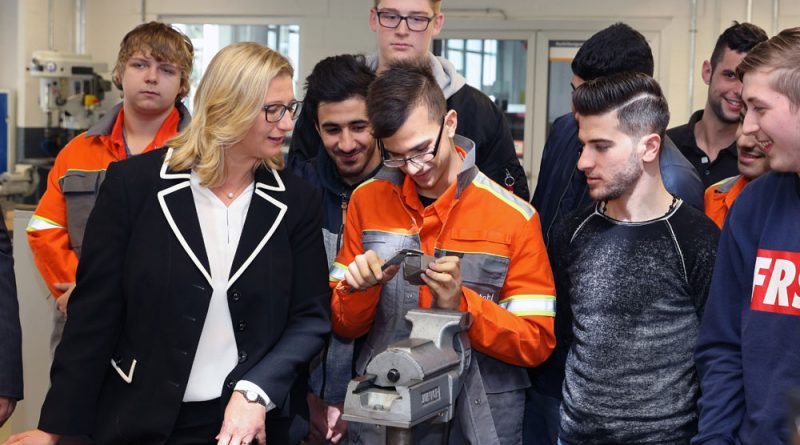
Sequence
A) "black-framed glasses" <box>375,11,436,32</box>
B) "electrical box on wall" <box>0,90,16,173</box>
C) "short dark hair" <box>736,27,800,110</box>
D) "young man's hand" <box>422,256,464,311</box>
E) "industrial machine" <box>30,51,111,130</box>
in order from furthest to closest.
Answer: "electrical box on wall" <box>0,90,16,173</box>
"industrial machine" <box>30,51,111,130</box>
"black-framed glasses" <box>375,11,436,32</box>
"young man's hand" <box>422,256,464,311</box>
"short dark hair" <box>736,27,800,110</box>

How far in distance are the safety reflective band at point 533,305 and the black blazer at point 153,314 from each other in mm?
449

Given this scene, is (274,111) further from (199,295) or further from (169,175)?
(199,295)

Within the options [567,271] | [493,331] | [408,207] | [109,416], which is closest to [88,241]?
[109,416]

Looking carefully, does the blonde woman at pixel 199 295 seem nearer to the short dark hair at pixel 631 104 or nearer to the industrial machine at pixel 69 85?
the short dark hair at pixel 631 104

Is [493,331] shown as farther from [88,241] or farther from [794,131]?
[88,241]

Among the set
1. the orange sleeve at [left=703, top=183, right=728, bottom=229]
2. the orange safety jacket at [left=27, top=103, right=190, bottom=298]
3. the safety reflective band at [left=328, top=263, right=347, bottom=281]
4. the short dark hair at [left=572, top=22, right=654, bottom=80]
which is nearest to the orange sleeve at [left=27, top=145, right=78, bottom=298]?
the orange safety jacket at [left=27, top=103, right=190, bottom=298]

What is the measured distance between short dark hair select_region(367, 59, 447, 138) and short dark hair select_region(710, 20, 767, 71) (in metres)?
1.28

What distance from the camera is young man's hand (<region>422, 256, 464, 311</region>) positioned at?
184 centimetres

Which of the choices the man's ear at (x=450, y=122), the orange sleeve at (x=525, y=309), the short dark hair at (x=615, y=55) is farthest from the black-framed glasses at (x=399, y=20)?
the orange sleeve at (x=525, y=309)

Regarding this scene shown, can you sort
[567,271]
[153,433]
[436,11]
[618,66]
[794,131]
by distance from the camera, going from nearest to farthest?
[794,131], [153,433], [567,271], [618,66], [436,11]

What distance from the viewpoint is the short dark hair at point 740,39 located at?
2949 millimetres

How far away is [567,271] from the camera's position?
2.10 m

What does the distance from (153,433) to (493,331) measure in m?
0.73

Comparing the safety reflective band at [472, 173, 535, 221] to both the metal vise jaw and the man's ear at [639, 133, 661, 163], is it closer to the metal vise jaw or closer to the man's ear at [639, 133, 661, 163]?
the man's ear at [639, 133, 661, 163]
